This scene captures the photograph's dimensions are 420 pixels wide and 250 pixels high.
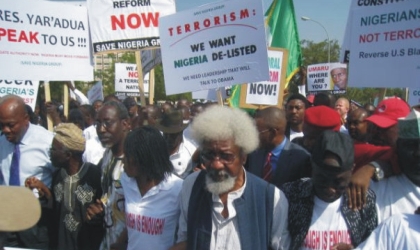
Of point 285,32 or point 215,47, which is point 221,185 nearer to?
point 215,47

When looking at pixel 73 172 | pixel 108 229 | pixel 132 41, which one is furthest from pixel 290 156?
pixel 132 41

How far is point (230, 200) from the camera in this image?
272cm

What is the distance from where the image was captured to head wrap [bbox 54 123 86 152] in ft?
12.3

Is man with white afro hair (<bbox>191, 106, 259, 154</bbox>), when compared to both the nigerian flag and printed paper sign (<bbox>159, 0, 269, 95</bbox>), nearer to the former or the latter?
printed paper sign (<bbox>159, 0, 269, 95</bbox>)

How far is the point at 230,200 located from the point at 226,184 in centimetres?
10

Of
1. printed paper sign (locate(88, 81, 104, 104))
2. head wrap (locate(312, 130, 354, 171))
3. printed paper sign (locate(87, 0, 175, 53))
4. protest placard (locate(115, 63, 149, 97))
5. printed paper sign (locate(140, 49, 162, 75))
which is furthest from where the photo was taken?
protest placard (locate(115, 63, 149, 97))

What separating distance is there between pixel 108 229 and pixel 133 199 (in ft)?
1.54

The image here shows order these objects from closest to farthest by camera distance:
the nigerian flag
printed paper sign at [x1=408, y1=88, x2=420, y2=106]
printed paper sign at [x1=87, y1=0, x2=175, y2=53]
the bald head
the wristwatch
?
the wristwatch → the bald head → printed paper sign at [x1=408, y1=88, x2=420, y2=106] → printed paper sign at [x1=87, y1=0, x2=175, y2=53] → the nigerian flag

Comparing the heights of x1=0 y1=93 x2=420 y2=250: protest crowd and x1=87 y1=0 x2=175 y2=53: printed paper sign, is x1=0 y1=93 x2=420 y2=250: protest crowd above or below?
below

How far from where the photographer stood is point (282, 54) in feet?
20.2

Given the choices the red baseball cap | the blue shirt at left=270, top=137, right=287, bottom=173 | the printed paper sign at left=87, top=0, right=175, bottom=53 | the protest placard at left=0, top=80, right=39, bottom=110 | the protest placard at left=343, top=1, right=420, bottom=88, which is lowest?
the blue shirt at left=270, top=137, right=287, bottom=173

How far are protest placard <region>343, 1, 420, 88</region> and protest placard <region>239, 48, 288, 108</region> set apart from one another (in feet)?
3.72

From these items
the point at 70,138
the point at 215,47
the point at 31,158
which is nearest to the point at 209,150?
the point at 70,138

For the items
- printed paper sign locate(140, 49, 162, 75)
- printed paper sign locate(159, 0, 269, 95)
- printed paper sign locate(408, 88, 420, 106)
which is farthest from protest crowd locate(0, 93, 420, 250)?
printed paper sign locate(140, 49, 162, 75)
